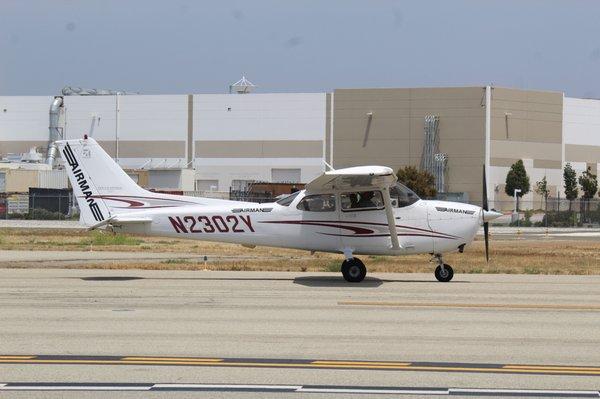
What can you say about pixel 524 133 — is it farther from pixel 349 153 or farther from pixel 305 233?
pixel 305 233

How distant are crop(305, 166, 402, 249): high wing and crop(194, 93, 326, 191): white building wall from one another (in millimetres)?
64300

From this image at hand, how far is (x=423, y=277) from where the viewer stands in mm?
23531

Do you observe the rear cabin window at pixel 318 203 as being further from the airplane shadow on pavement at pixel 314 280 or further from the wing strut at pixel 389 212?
the airplane shadow on pavement at pixel 314 280

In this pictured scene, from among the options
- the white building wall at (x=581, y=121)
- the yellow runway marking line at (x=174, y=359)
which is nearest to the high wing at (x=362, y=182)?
the yellow runway marking line at (x=174, y=359)

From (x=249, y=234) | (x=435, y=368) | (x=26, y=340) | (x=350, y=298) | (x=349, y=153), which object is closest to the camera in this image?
(x=435, y=368)

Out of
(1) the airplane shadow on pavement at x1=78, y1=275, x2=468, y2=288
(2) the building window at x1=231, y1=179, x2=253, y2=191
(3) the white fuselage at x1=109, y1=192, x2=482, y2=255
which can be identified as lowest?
(1) the airplane shadow on pavement at x1=78, y1=275, x2=468, y2=288

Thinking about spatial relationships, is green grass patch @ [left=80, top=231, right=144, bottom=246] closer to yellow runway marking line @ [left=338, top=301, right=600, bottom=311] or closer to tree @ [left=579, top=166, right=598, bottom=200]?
yellow runway marking line @ [left=338, top=301, right=600, bottom=311]

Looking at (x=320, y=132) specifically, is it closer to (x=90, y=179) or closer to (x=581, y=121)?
(x=581, y=121)

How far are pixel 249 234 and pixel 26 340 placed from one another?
9911 mm

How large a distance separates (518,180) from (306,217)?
6145cm

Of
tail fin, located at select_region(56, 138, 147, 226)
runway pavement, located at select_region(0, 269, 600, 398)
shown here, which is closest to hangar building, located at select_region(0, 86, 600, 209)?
tail fin, located at select_region(56, 138, 147, 226)

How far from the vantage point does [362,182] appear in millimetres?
21312

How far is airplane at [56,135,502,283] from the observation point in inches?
855

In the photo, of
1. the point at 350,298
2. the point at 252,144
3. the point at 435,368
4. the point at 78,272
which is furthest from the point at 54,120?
the point at 435,368
